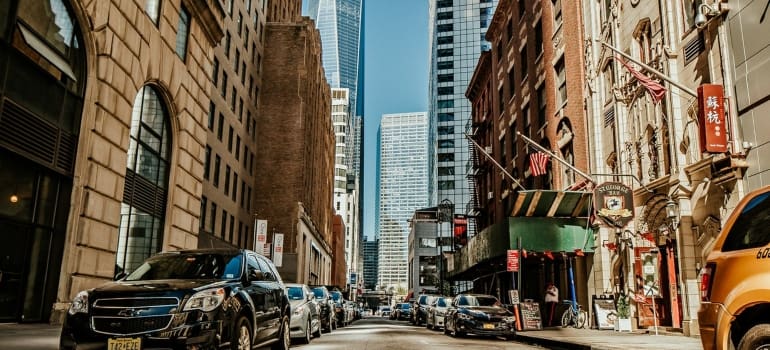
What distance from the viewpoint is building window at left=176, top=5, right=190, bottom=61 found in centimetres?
2158

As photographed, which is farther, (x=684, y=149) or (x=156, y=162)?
(x=156, y=162)

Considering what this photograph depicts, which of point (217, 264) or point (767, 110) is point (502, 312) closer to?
point (767, 110)

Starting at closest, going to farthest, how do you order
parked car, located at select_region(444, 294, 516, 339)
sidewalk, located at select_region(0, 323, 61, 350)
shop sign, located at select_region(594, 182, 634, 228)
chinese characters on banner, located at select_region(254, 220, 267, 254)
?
1. sidewalk, located at select_region(0, 323, 61, 350)
2. parked car, located at select_region(444, 294, 516, 339)
3. shop sign, located at select_region(594, 182, 634, 228)
4. chinese characters on banner, located at select_region(254, 220, 267, 254)

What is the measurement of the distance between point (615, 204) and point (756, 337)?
14927mm

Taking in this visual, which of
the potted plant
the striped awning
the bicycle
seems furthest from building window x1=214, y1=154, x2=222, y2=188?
the potted plant

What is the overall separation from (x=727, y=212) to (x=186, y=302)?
13.9m

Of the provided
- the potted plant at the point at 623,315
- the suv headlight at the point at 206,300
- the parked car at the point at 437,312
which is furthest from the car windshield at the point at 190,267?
the parked car at the point at 437,312

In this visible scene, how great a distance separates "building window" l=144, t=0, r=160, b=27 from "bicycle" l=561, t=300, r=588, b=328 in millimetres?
18623

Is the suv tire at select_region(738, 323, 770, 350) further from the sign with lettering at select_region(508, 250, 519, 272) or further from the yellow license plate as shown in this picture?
the sign with lettering at select_region(508, 250, 519, 272)

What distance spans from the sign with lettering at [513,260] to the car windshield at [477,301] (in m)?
1.87

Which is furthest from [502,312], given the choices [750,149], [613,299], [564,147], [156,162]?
[156,162]

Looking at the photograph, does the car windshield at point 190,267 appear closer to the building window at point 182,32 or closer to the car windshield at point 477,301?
the car windshield at point 477,301

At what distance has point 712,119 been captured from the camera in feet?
49.9

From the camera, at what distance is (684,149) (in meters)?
18.1
